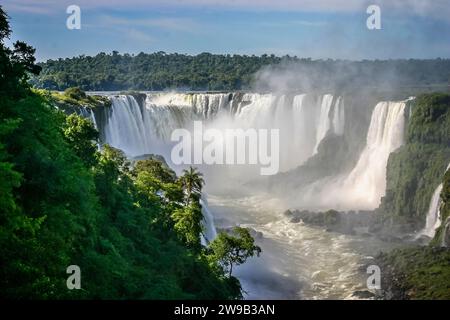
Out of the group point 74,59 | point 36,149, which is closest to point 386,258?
point 36,149

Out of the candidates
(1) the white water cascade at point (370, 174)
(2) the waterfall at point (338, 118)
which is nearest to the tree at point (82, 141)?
(1) the white water cascade at point (370, 174)

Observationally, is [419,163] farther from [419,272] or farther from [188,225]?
[188,225]

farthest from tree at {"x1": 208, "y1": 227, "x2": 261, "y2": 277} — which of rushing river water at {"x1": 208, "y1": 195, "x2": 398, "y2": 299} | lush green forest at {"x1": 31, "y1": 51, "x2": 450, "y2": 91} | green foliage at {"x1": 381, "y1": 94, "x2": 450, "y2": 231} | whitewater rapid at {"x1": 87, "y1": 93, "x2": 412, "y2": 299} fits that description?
lush green forest at {"x1": 31, "y1": 51, "x2": 450, "y2": 91}

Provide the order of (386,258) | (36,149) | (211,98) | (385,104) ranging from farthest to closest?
(211,98) → (385,104) → (386,258) → (36,149)

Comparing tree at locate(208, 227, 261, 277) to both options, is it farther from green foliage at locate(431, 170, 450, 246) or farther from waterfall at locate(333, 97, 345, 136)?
waterfall at locate(333, 97, 345, 136)

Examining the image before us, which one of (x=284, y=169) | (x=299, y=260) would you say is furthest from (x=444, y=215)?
(x=284, y=169)

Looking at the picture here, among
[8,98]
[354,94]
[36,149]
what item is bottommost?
[36,149]

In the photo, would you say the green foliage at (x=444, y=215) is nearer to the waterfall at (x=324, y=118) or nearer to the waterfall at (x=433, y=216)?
the waterfall at (x=433, y=216)
